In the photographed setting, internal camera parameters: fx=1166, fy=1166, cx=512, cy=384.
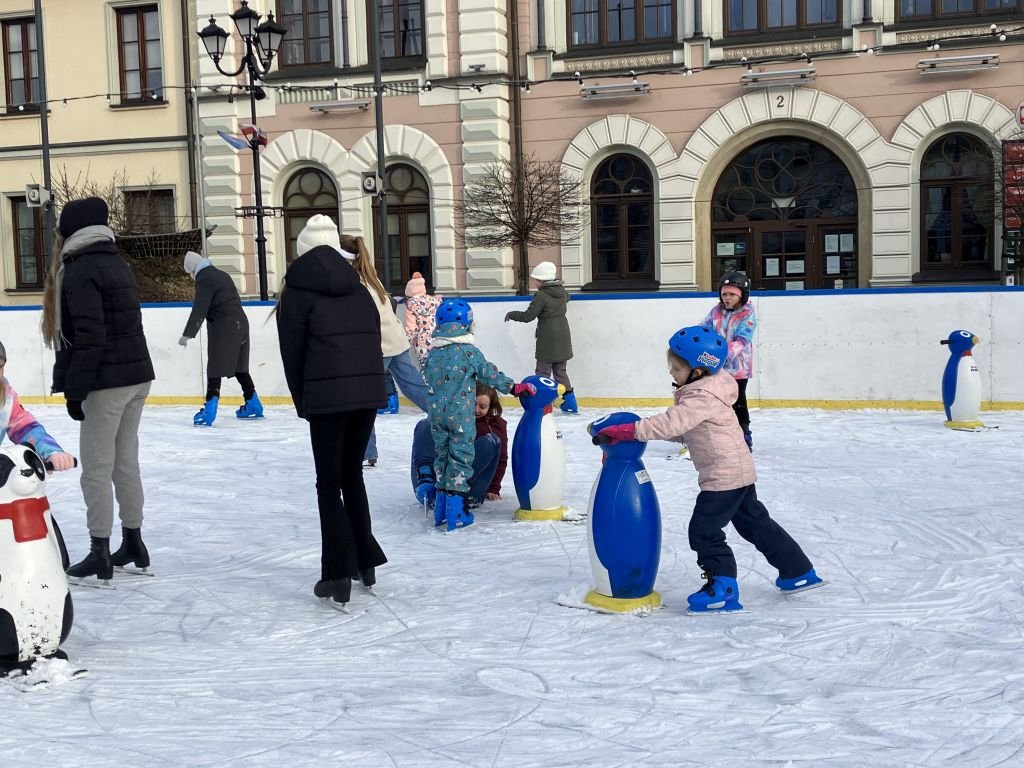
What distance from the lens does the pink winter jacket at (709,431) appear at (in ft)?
14.4

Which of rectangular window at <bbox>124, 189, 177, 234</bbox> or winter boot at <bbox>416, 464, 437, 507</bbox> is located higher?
rectangular window at <bbox>124, 189, 177, 234</bbox>

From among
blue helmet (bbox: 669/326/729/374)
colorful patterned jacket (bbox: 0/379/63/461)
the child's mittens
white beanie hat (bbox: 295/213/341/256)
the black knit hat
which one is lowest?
the child's mittens

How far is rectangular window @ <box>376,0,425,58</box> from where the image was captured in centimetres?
1956

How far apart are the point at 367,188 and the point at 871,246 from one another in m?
7.69

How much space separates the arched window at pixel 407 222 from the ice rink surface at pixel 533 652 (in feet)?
43.5

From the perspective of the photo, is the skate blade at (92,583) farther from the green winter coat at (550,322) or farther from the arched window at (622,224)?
A: the arched window at (622,224)

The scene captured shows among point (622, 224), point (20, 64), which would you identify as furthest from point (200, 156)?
point (622, 224)

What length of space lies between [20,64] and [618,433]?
2079 cm

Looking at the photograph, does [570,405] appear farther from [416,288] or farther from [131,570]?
[131,570]

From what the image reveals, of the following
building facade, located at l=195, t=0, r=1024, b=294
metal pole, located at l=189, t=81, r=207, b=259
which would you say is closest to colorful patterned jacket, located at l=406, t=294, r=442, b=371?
building facade, located at l=195, t=0, r=1024, b=294

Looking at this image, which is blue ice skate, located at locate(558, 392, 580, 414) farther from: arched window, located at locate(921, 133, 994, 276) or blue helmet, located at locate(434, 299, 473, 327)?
arched window, located at locate(921, 133, 994, 276)

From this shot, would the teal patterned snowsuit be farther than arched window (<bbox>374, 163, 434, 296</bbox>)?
No

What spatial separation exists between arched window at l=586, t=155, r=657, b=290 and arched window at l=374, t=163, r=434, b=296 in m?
2.87

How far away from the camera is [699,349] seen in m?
4.46
